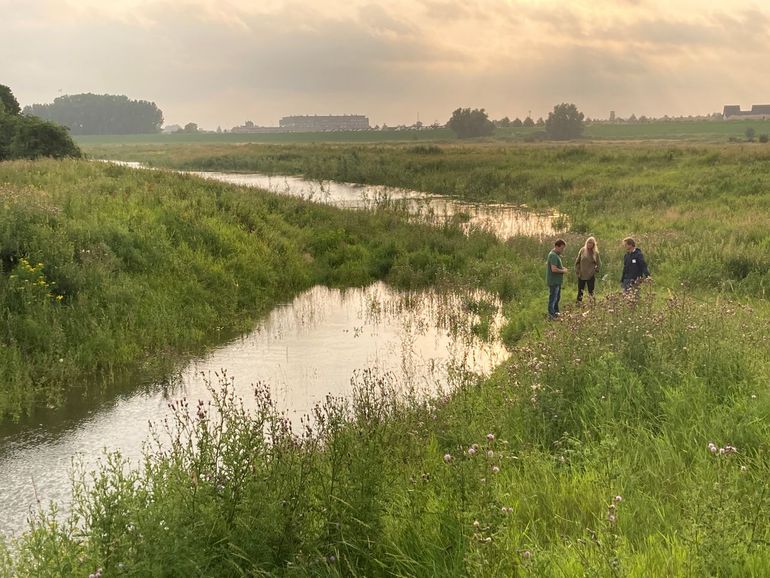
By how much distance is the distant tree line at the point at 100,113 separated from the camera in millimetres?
174500

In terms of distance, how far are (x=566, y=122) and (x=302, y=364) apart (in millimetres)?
116314

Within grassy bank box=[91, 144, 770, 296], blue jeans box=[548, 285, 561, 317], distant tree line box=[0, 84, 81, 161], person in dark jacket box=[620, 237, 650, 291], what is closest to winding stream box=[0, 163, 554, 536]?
blue jeans box=[548, 285, 561, 317]

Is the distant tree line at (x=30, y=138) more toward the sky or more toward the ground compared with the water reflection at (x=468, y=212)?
more toward the sky

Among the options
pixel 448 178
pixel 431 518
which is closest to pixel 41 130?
pixel 448 178

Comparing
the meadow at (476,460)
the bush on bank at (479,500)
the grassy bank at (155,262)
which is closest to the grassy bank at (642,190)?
the meadow at (476,460)

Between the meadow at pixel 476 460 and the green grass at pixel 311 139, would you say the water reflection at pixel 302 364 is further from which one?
the green grass at pixel 311 139

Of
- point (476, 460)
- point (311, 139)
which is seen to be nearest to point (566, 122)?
point (311, 139)

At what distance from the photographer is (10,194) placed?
1438 cm

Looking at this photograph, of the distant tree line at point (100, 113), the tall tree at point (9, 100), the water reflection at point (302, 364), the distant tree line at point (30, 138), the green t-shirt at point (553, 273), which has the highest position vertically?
the distant tree line at point (100, 113)

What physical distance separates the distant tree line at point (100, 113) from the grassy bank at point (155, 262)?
17926cm

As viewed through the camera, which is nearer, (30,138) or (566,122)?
(30,138)

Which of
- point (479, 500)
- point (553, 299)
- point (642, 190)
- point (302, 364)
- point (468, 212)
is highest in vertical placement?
point (642, 190)

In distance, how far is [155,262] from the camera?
15.1 metres

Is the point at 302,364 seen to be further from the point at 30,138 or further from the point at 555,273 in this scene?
the point at 30,138
